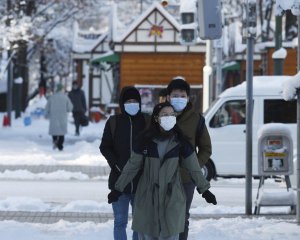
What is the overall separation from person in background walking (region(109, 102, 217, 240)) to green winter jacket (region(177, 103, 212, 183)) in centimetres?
127

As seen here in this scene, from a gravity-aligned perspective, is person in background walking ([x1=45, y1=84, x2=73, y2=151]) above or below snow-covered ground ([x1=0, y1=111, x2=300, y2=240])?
above

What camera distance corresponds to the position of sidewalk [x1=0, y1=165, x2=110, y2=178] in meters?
20.9

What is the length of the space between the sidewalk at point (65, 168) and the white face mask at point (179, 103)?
1078 cm

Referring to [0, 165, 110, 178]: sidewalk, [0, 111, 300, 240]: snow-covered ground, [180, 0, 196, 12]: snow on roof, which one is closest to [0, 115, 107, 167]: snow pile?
[0, 111, 300, 240]: snow-covered ground

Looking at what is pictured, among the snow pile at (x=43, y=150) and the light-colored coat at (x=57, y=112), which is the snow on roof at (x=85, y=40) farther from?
the light-colored coat at (x=57, y=112)

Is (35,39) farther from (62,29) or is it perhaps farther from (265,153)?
(265,153)

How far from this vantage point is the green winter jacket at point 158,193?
27.0ft

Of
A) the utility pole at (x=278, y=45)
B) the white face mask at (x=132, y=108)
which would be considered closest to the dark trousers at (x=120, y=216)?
the white face mask at (x=132, y=108)

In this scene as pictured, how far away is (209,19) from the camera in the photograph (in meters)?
17.8

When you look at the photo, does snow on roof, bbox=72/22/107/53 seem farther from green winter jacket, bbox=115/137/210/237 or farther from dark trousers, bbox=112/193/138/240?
green winter jacket, bbox=115/137/210/237

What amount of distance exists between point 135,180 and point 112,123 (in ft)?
2.47

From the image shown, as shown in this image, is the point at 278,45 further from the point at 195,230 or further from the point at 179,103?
the point at 179,103

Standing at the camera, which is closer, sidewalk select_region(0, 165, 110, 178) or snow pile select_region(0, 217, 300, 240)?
snow pile select_region(0, 217, 300, 240)

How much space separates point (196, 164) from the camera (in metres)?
8.52
